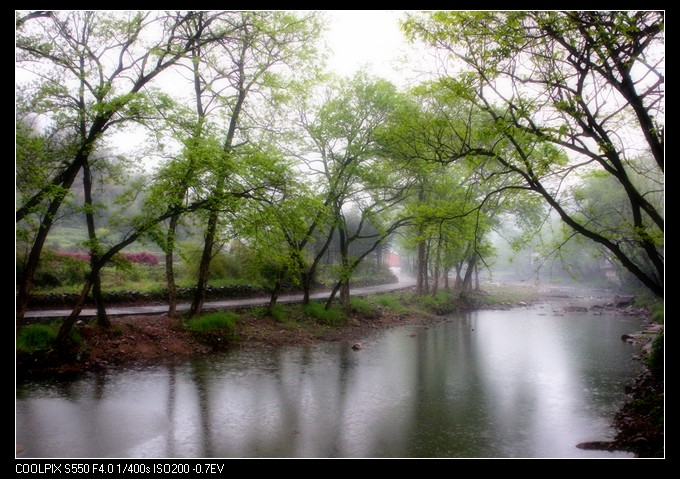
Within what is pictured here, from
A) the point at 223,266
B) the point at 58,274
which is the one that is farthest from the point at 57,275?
the point at 223,266

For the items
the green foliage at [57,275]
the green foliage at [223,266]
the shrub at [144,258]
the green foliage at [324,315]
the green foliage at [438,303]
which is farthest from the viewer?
the green foliage at [438,303]

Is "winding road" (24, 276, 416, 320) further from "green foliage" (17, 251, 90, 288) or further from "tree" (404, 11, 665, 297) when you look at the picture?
"tree" (404, 11, 665, 297)

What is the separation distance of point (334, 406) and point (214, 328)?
5985 mm

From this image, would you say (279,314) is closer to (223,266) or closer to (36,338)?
(223,266)

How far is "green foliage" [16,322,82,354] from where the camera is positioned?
983cm

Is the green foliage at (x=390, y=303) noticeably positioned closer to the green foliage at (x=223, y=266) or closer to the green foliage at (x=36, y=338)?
the green foliage at (x=223, y=266)

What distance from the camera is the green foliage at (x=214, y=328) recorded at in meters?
13.2

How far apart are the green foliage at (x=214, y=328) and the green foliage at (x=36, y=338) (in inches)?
128

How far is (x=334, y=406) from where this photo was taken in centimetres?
877

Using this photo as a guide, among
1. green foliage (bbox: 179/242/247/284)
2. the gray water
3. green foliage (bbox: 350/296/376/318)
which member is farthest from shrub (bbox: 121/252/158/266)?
the gray water

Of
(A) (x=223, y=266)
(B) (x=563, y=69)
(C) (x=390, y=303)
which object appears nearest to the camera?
(B) (x=563, y=69)

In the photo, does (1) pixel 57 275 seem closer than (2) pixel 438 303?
Yes

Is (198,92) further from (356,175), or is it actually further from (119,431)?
(119,431)

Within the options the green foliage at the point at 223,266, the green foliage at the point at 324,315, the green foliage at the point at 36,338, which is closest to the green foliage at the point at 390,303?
the green foliage at the point at 324,315
